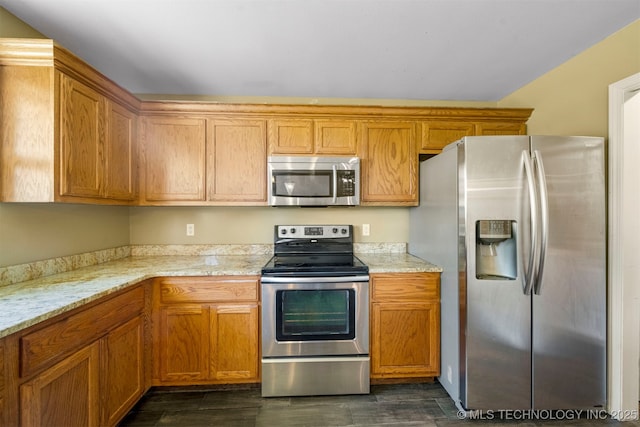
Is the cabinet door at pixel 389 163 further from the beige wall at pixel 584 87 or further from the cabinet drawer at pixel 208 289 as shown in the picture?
the cabinet drawer at pixel 208 289

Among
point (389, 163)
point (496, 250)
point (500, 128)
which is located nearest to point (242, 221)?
point (389, 163)

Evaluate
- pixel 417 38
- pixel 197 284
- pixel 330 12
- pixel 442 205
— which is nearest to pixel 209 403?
pixel 197 284

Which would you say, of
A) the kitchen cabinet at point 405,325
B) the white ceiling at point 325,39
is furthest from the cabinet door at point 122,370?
the white ceiling at point 325,39

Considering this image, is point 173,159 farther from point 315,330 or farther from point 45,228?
point 315,330

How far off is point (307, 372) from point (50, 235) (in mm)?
2047

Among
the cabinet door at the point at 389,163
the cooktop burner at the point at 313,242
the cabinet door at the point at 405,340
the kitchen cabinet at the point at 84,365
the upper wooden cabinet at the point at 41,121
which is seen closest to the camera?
the kitchen cabinet at the point at 84,365

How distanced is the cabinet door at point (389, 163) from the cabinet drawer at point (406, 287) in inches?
28.2

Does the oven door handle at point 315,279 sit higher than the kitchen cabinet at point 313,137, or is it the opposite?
the kitchen cabinet at point 313,137

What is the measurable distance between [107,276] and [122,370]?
61 cm

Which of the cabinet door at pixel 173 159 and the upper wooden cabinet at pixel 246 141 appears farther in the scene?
the cabinet door at pixel 173 159

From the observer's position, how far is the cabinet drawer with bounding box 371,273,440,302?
7.00 ft

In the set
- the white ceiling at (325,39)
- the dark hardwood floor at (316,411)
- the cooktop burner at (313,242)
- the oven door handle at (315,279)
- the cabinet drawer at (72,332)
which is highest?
the white ceiling at (325,39)

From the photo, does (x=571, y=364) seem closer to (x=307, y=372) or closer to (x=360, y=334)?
(x=360, y=334)

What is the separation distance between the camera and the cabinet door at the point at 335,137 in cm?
247
